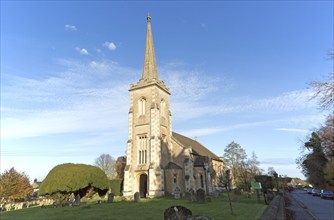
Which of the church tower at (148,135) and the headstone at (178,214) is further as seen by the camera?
the church tower at (148,135)

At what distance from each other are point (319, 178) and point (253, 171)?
14.4 meters

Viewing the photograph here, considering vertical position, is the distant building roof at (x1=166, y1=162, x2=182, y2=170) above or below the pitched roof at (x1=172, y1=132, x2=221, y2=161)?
below

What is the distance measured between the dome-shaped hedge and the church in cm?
391

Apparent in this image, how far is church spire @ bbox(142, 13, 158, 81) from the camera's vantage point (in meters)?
36.5

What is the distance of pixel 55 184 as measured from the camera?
26.3 meters

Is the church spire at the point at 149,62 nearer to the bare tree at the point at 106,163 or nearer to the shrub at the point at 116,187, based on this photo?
the shrub at the point at 116,187

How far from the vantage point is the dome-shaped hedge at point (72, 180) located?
2630 centimetres

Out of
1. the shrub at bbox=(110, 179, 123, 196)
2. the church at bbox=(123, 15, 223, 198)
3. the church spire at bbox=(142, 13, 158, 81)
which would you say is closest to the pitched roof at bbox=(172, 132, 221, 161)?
the church at bbox=(123, 15, 223, 198)

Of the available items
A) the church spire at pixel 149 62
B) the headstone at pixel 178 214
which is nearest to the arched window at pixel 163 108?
the church spire at pixel 149 62

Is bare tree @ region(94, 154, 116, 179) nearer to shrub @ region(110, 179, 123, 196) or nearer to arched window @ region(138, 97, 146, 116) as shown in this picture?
shrub @ region(110, 179, 123, 196)

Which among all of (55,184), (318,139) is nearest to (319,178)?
(318,139)

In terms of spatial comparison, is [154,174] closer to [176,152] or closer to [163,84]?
[176,152]

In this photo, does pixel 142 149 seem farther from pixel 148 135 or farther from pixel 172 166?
pixel 172 166

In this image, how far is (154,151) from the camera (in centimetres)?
3070
